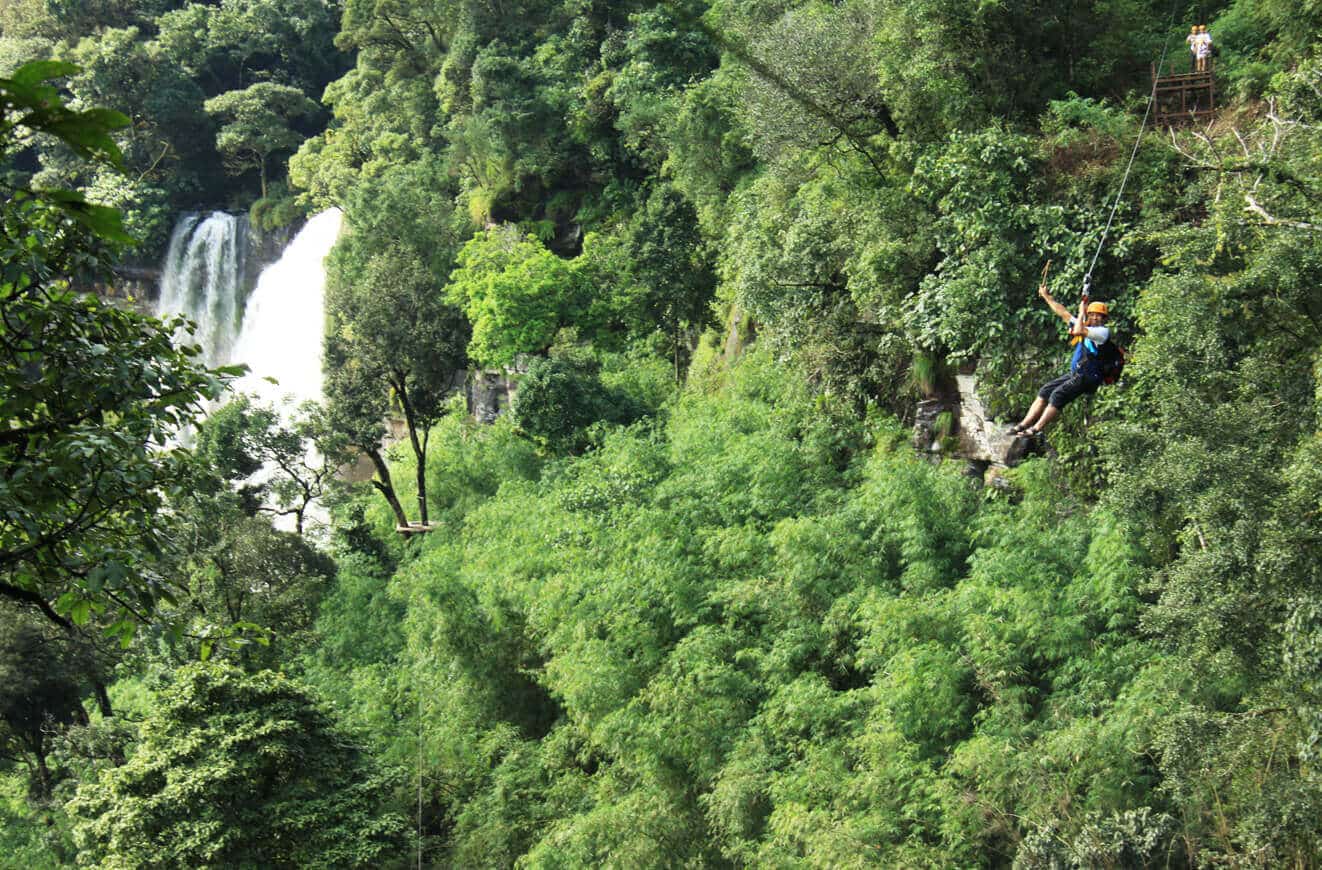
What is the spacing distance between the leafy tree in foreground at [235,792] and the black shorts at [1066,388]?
8.17 meters

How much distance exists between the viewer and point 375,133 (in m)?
33.6

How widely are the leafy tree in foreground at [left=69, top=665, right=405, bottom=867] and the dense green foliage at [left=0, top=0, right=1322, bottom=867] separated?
0.06 m

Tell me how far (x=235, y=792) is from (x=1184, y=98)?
13.0 metres

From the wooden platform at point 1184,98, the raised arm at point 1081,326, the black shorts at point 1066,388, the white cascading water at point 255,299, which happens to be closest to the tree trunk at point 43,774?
the white cascading water at point 255,299

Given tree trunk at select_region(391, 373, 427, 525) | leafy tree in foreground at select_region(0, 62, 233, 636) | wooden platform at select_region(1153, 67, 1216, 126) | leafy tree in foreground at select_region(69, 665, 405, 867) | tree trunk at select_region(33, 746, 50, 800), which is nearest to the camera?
leafy tree in foreground at select_region(0, 62, 233, 636)

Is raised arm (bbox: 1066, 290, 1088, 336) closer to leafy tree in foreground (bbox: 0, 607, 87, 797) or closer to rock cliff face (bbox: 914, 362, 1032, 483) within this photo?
rock cliff face (bbox: 914, 362, 1032, 483)

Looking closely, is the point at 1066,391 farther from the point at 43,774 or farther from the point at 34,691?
the point at 43,774

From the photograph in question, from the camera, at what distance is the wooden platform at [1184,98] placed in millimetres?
11656

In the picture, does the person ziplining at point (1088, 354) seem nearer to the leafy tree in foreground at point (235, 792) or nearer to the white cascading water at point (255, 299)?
the leafy tree in foreground at point (235, 792)

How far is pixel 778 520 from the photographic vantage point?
504 inches

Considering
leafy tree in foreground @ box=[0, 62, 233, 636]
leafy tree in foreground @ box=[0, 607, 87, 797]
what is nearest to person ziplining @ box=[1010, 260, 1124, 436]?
leafy tree in foreground @ box=[0, 62, 233, 636]

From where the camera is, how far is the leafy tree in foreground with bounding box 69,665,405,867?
10844 millimetres

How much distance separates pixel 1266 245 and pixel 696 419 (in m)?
9.97

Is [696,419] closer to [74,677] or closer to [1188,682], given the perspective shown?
[1188,682]
